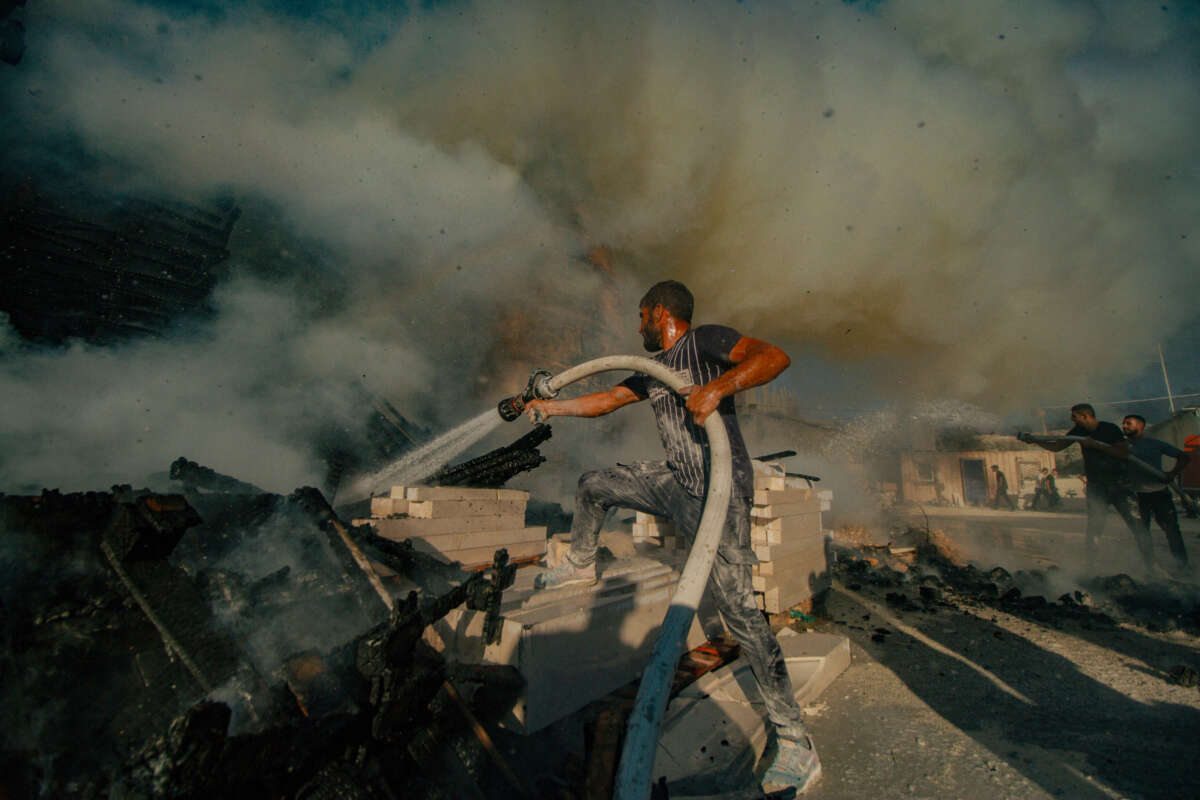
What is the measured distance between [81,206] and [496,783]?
937 centimetres

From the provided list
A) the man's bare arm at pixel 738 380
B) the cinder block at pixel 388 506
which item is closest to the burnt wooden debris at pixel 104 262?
the cinder block at pixel 388 506

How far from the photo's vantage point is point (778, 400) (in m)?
25.5

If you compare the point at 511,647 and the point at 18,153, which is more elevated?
the point at 18,153

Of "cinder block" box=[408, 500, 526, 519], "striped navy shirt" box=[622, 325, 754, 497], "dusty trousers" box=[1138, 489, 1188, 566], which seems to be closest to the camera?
"striped navy shirt" box=[622, 325, 754, 497]

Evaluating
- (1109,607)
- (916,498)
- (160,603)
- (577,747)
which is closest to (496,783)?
(577,747)

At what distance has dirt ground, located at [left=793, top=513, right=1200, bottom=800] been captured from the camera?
2.22 meters

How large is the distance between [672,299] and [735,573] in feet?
5.76

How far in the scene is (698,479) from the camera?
276 cm

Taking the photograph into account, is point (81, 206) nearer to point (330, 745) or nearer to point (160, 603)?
point (160, 603)

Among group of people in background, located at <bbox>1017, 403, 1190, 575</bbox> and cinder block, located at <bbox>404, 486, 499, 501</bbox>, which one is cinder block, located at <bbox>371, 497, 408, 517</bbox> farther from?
group of people in background, located at <bbox>1017, 403, 1190, 575</bbox>

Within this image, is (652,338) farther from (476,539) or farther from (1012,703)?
(1012,703)

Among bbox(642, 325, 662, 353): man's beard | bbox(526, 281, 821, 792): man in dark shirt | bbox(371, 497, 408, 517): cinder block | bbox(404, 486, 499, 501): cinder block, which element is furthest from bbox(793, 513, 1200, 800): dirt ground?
bbox(371, 497, 408, 517): cinder block

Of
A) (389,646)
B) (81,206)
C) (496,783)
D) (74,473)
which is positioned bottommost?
(496,783)

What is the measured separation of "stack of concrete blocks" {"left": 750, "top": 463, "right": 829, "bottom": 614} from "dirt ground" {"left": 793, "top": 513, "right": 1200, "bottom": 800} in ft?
1.51
